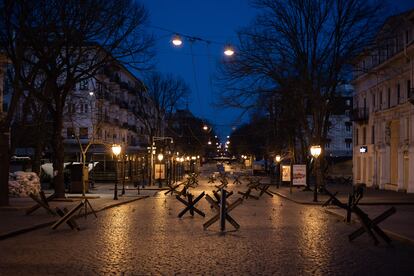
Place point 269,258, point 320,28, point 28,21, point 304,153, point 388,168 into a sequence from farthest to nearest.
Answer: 1. point 304,153
2. point 388,168
3. point 320,28
4. point 28,21
5. point 269,258

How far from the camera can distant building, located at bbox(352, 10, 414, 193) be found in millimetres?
41094

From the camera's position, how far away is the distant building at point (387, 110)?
41094 millimetres

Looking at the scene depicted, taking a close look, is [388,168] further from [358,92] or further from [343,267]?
[343,267]

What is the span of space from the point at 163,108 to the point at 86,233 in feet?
188

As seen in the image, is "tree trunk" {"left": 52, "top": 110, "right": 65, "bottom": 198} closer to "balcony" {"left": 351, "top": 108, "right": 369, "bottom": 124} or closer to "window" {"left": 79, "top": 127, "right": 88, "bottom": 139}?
"balcony" {"left": 351, "top": 108, "right": 369, "bottom": 124}

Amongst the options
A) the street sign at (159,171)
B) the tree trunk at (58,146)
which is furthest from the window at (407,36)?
the tree trunk at (58,146)

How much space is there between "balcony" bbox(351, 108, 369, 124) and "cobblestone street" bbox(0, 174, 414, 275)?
119ft

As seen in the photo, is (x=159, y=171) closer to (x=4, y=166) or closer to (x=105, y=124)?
(x=105, y=124)

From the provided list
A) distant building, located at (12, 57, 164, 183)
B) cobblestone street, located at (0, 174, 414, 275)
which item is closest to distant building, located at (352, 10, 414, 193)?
distant building, located at (12, 57, 164, 183)

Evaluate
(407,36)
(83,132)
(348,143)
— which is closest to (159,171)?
(407,36)

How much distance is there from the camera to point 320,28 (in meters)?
38.4

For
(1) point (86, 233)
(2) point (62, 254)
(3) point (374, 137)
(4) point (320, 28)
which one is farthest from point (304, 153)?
(2) point (62, 254)

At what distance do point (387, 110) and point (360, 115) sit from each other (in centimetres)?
747

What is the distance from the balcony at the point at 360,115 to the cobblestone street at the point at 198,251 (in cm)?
3625
